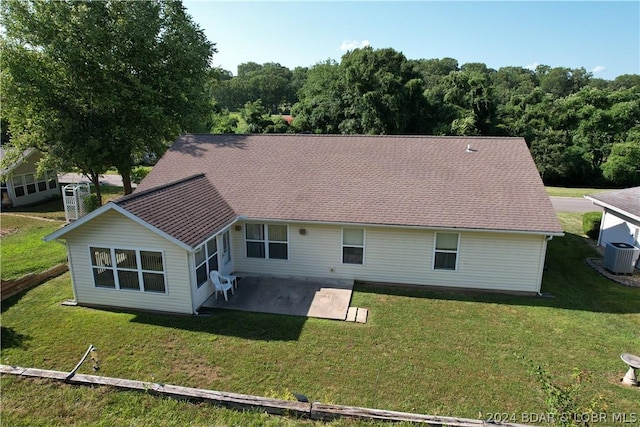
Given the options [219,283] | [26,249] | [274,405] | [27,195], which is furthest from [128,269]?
[27,195]

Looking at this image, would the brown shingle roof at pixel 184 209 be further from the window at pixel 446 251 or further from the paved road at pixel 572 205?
the paved road at pixel 572 205

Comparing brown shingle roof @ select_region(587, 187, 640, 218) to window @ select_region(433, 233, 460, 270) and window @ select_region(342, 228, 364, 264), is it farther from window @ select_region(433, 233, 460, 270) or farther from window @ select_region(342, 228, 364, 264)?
window @ select_region(342, 228, 364, 264)

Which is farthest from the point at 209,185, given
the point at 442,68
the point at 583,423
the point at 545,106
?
the point at 442,68

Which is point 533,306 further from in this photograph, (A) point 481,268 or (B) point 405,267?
(B) point 405,267

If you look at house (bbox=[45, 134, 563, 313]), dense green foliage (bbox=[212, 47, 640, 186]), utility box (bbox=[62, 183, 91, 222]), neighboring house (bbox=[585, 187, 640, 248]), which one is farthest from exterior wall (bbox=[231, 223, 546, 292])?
dense green foliage (bbox=[212, 47, 640, 186])

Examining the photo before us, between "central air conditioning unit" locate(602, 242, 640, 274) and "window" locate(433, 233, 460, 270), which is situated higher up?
"window" locate(433, 233, 460, 270)

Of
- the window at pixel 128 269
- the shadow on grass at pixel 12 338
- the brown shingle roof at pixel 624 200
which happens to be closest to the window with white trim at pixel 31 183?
the window at pixel 128 269

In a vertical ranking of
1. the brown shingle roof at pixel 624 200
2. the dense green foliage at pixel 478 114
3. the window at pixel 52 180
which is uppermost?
the dense green foliage at pixel 478 114
